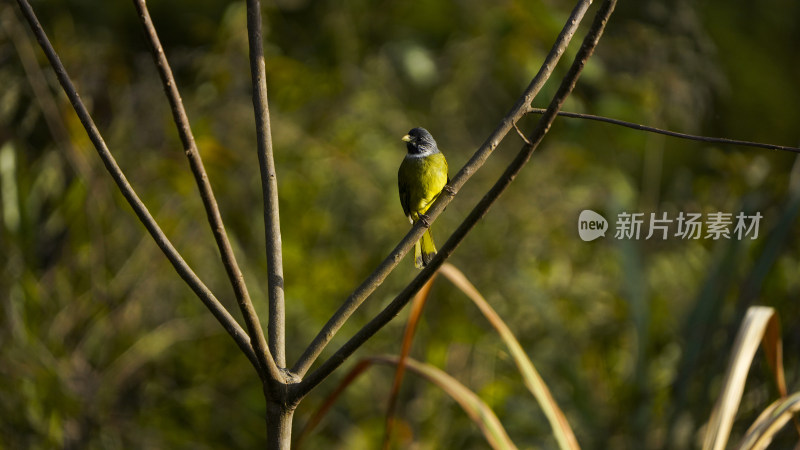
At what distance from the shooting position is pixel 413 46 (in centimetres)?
344

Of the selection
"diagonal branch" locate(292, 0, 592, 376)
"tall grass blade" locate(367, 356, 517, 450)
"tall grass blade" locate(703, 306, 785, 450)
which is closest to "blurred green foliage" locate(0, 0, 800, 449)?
"tall grass blade" locate(703, 306, 785, 450)

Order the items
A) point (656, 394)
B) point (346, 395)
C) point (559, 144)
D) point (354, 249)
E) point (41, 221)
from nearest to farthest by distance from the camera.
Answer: point (656, 394), point (41, 221), point (346, 395), point (354, 249), point (559, 144)

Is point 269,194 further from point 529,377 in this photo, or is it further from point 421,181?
point 421,181

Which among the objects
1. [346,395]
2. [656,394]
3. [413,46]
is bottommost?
[346,395]

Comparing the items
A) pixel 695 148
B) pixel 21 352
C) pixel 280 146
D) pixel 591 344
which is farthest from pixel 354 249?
pixel 695 148

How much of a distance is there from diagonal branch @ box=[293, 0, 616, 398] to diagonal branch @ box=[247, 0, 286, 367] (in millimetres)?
69

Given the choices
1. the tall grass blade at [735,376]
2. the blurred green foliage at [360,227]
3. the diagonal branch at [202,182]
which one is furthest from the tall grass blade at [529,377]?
the blurred green foliage at [360,227]

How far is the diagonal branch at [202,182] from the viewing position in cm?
74

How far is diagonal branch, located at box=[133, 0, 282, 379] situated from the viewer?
744mm

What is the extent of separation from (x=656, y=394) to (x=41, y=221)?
2335mm

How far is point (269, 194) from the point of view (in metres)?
0.90

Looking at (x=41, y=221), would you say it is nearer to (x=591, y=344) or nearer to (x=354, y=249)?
(x=354, y=249)

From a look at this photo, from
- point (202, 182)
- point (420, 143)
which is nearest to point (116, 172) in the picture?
point (202, 182)

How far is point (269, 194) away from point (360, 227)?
270 cm
